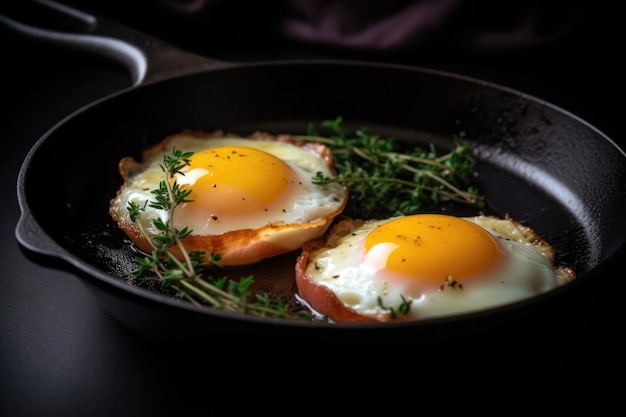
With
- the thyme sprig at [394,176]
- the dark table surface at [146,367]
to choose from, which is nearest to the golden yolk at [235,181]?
the thyme sprig at [394,176]

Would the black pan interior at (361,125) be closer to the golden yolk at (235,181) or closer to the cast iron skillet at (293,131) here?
the cast iron skillet at (293,131)

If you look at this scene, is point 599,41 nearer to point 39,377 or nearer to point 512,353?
point 512,353

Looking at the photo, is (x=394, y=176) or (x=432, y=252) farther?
(x=394, y=176)

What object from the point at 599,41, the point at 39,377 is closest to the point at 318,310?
the point at 39,377

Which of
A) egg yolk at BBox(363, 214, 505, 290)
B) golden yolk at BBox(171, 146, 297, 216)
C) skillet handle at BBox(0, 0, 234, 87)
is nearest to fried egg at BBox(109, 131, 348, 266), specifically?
golden yolk at BBox(171, 146, 297, 216)

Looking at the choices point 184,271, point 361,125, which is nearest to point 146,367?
point 184,271

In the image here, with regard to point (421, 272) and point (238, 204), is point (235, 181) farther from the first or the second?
point (421, 272)
